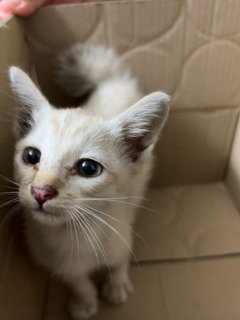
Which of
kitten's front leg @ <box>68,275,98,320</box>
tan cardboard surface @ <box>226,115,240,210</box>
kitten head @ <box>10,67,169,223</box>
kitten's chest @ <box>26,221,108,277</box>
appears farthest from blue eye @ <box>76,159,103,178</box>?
tan cardboard surface @ <box>226,115,240,210</box>

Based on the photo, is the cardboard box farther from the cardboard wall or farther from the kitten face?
the kitten face

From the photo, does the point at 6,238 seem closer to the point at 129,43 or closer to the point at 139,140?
the point at 139,140

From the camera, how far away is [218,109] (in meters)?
1.11

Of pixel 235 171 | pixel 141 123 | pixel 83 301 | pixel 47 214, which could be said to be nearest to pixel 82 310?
pixel 83 301

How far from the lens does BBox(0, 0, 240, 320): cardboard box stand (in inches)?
35.5

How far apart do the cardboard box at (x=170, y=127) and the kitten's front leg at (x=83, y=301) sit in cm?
3

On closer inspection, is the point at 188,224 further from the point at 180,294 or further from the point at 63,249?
the point at 63,249

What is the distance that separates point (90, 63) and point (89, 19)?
106 mm

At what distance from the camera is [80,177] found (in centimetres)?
68

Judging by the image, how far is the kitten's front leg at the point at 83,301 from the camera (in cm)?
92

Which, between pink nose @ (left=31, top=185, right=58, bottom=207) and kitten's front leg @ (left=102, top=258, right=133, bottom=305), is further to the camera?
kitten's front leg @ (left=102, top=258, right=133, bottom=305)

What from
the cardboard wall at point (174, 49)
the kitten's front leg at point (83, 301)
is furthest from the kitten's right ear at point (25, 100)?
the kitten's front leg at point (83, 301)

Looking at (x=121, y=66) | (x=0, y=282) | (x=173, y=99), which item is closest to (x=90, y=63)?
(x=121, y=66)

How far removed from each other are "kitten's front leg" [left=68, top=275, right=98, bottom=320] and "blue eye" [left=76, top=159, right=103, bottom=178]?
1.06 ft
